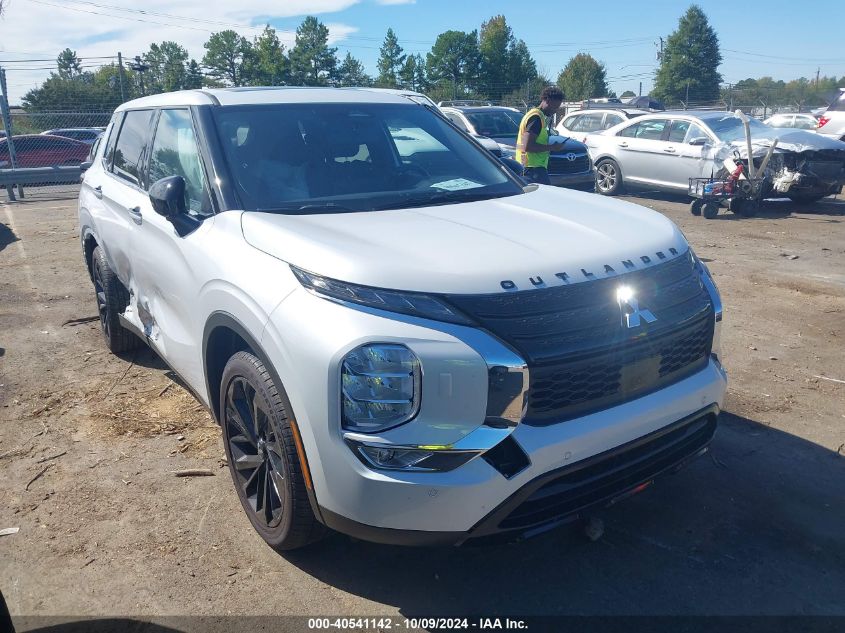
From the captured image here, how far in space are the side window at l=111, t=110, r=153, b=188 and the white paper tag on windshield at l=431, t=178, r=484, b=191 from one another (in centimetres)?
185

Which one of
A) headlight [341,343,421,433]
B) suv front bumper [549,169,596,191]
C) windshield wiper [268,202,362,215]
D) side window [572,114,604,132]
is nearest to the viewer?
headlight [341,343,421,433]

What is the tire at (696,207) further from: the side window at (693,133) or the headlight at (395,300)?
the headlight at (395,300)

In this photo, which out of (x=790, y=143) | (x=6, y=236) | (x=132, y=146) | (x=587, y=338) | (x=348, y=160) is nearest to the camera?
(x=587, y=338)

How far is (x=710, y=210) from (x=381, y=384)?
10.7 metres

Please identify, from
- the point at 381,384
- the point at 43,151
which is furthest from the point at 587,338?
the point at 43,151

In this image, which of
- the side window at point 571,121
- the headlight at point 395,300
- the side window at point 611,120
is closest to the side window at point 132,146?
the headlight at point 395,300

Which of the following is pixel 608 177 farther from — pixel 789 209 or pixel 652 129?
pixel 789 209

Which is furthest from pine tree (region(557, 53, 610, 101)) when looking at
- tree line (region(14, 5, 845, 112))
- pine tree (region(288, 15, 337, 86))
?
pine tree (region(288, 15, 337, 86))

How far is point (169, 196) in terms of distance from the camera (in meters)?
3.42

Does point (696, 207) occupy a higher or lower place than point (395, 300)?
lower

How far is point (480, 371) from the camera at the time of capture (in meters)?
2.41

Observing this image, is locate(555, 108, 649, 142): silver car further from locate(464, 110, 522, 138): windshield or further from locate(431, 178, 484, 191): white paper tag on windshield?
locate(431, 178, 484, 191): white paper tag on windshield

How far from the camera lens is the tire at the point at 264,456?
108 inches

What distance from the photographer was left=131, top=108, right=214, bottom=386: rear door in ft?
11.3
